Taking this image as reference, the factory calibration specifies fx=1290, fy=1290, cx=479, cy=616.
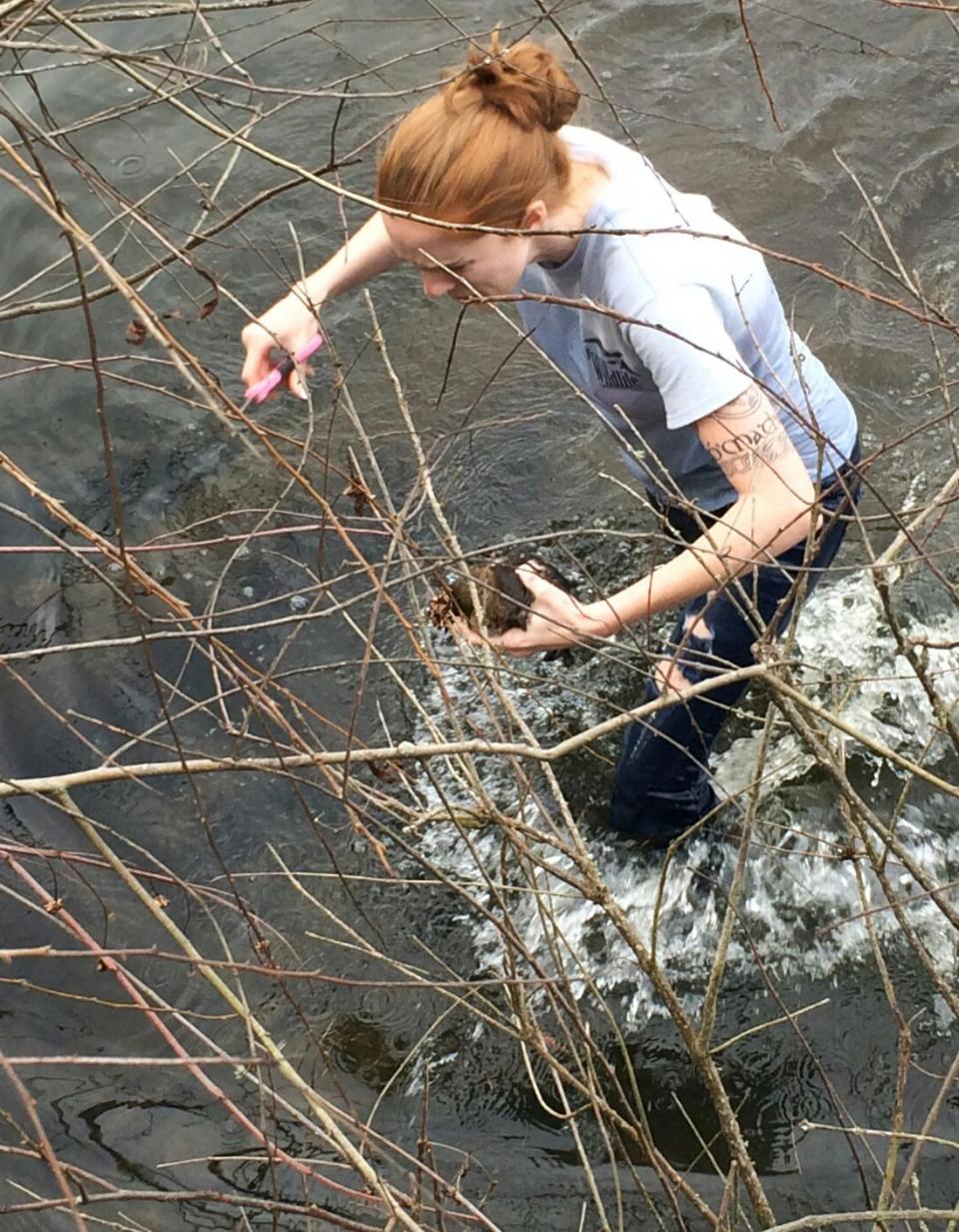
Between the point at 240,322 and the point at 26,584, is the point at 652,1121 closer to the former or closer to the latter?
the point at 26,584

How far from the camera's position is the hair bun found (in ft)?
7.16

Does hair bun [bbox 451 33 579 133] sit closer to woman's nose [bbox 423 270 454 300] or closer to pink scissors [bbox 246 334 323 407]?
woman's nose [bbox 423 270 454 300]

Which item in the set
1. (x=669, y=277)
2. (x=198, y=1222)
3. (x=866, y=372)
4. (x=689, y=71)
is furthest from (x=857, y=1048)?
(x=689, y=71)

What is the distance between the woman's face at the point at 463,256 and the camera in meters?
2.19

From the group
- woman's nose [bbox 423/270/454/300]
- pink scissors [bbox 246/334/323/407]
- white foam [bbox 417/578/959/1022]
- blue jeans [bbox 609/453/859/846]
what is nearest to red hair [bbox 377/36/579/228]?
woman's nose [bbox 423/270/454/300]

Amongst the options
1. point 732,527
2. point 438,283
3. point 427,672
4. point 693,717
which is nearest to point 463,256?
point 438,283

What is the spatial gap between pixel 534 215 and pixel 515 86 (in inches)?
8.3

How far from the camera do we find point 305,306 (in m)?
2.59

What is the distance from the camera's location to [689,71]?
5.77 meters

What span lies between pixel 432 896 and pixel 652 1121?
2.68 ft

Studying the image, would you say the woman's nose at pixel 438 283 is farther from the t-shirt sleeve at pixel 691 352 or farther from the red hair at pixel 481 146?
the t-shirt sleeve at pixel 691 352

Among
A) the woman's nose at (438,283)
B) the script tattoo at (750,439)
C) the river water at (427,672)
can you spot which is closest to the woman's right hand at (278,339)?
the river water at (427,672)

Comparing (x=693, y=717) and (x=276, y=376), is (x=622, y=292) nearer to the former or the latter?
(x=276, y=376)

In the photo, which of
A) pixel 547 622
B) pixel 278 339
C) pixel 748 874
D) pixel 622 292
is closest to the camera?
pixel 622 292
